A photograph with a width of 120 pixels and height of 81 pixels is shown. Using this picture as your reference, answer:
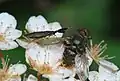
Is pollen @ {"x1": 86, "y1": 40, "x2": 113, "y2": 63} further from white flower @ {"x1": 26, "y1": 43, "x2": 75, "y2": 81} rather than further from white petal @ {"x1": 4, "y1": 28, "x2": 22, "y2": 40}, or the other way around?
white petal @ {"x1": 4, "y1": 28, "x2": 22, "y2": 40}

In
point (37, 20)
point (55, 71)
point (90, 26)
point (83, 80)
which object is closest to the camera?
point (83, 80)

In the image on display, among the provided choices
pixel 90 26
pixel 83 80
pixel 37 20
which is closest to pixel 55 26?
pixel 37 20

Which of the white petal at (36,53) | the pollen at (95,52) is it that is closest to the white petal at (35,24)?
the white petal at (36,53)

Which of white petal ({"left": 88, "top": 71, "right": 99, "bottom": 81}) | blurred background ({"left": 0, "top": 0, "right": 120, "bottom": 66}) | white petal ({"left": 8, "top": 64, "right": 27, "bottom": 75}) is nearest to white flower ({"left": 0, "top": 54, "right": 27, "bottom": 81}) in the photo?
white petal ({"left": 8, "top": 64, "right": 27, "bottom": 75})

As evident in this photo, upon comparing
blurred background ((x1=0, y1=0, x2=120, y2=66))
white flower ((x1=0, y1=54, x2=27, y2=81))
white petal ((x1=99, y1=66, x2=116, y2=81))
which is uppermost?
blurred background ((x1=0, y1=0, x2=120, y2=66))

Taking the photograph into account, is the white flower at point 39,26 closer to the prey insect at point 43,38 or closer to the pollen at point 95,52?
the prey insect at point 43,38

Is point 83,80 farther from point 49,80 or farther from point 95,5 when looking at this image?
point 95,5

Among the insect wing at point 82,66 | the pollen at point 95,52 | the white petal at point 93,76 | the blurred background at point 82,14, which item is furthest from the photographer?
the blurred background at point 82,14
